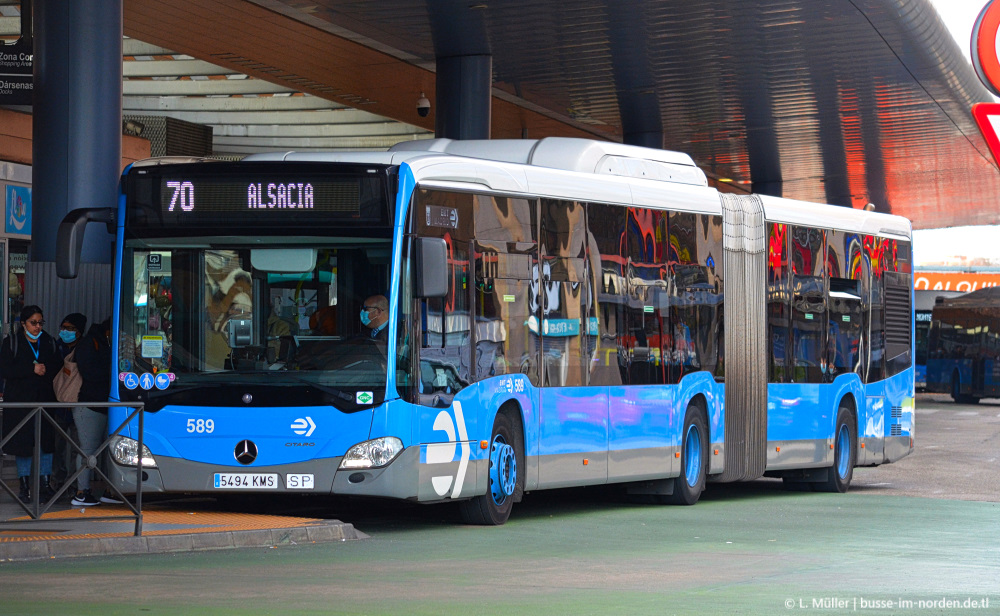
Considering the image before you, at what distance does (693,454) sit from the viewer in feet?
53.0

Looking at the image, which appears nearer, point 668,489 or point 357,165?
point 357,165

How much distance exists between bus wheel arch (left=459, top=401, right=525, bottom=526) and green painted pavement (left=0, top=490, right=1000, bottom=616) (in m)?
0.18

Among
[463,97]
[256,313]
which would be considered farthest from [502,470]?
[463,97]

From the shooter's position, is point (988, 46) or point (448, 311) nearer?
point (988, 46)

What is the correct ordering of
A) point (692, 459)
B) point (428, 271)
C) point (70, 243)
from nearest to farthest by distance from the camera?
point (70, 243)
point (428, 271)
point (692, 459)

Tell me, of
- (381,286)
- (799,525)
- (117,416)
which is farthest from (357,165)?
(799,525)

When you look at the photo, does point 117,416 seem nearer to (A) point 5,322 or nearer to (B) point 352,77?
(A) point 5,322

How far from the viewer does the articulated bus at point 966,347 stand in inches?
1937

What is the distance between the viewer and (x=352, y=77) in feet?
86.9

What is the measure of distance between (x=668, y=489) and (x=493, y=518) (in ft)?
11.2

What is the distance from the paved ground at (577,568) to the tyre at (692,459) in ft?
0.93

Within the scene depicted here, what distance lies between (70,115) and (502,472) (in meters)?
5.41

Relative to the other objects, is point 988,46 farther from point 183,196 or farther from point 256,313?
point 183,196

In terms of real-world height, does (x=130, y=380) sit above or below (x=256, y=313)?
below
